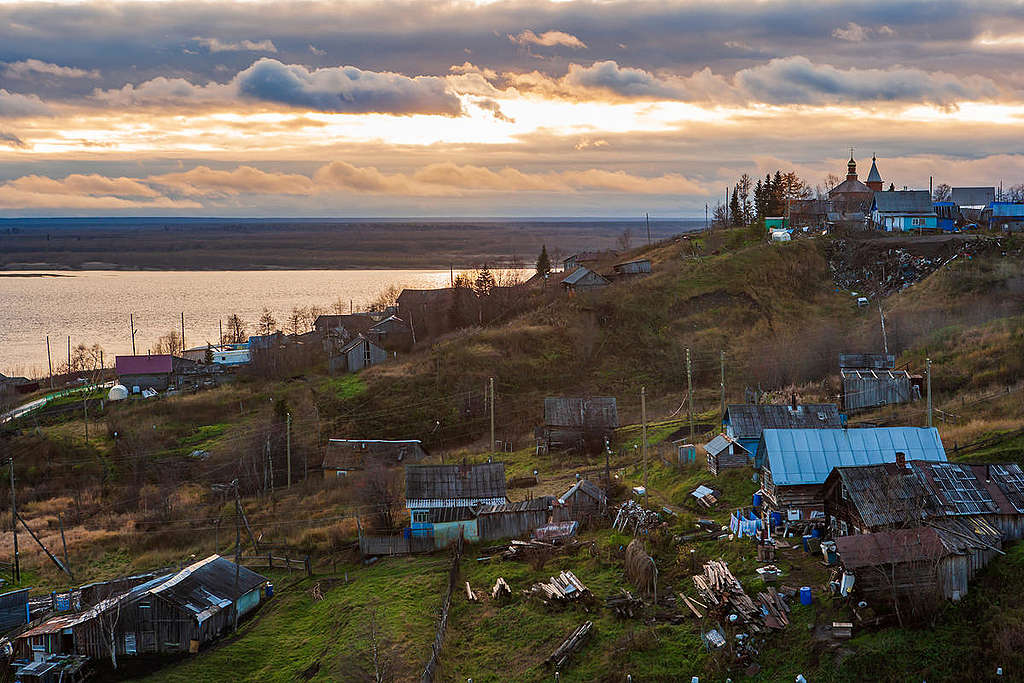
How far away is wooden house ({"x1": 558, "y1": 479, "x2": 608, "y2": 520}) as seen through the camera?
103 feet

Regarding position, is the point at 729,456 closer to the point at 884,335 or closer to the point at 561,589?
the point at 561,589

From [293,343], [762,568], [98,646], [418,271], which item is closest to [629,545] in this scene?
[762,568]

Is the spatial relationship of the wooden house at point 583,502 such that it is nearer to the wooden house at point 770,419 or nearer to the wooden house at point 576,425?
the wooden house at point 770,419

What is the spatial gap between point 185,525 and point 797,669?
2812 centimetres

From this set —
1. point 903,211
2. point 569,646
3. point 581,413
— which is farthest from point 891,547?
point 903,211

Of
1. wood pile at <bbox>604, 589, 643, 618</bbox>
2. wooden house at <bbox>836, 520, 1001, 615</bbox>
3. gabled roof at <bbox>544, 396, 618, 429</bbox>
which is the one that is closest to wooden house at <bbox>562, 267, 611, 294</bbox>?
gabled roof at <bbox>544, 396, 618, 429</bbox>

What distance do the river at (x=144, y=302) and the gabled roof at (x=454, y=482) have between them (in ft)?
211

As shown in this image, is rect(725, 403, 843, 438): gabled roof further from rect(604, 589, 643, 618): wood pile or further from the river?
the river

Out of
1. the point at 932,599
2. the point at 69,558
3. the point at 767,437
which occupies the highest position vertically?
the point at 767,437

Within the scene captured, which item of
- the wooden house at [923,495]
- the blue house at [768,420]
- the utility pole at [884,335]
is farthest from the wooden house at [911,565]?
the utility pole at [884,335]

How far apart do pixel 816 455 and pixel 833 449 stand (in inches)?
32.1

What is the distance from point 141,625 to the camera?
24.4 meters

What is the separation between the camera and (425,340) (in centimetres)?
7244

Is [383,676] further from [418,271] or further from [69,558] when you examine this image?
[418,271]
